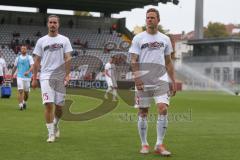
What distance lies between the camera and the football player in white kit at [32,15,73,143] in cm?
1016

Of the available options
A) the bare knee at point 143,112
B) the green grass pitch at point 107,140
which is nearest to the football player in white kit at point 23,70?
the green grass pitch at point 107,140

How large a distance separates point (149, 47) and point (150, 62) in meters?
0.25

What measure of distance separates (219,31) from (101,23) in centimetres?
6543

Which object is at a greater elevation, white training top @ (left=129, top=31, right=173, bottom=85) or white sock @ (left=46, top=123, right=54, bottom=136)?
white training top @ (left=129, top=31, right=173, bottom=85)

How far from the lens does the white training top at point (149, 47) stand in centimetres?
882

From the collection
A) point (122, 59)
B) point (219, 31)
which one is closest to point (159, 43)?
point (122, 59)

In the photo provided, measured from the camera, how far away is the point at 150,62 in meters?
8.91

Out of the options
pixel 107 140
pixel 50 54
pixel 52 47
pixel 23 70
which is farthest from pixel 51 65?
pixel 23 70

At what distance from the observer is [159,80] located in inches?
355

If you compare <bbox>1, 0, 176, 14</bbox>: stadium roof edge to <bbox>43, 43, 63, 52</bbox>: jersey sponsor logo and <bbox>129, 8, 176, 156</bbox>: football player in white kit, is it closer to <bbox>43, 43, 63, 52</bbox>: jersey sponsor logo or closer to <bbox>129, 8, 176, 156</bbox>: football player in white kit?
<bbox>43, 43, 63, 52</bbox>: jersey sponsor logo

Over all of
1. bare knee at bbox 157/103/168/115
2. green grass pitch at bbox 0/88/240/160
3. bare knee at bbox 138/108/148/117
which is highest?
bare knee at bbox 157/103/168/115

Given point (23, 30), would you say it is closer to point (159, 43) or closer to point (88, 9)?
point (88, 9)

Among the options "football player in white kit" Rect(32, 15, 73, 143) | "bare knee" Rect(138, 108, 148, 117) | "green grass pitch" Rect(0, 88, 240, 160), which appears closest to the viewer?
"green grass pitch" Rect(0, 88, 240, 160)

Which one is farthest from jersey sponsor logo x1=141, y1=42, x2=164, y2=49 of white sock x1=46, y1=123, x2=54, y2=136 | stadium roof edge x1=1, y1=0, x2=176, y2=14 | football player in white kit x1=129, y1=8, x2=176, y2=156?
stadium roof edge x1=1, y1=0, x2=176, y2=14
